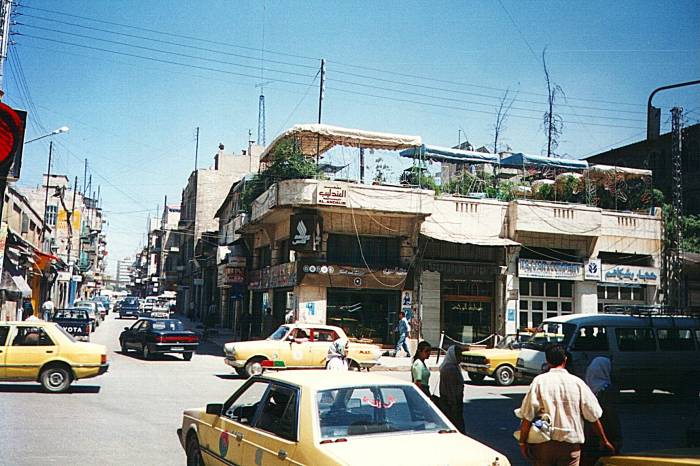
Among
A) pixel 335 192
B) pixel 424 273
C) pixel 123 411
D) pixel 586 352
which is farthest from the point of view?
pixel 424 273

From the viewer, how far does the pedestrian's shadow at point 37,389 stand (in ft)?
47.5

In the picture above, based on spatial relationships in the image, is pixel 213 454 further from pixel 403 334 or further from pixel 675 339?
pixel 403 334

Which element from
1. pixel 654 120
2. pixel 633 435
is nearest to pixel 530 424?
pixel 633 435

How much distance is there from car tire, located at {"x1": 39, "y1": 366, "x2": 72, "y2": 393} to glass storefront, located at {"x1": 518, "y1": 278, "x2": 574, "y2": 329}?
21.6m

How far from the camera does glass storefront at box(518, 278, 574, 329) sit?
30656 mm

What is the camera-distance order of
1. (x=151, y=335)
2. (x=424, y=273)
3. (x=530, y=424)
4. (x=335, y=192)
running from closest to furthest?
(x=530, y=424)
(x=151, y=335)
(x=335, y=192)
(x=424, y=273)

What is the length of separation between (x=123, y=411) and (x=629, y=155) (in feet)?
153

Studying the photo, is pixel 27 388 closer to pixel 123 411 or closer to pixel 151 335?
pixel 123 411

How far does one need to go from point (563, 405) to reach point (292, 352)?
1398cm

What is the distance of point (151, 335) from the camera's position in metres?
24.1

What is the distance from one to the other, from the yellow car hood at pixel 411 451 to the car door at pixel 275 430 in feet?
1.60

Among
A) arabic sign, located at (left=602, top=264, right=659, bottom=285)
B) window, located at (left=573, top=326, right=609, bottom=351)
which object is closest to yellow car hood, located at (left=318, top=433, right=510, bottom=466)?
window, located at (left=573, top=326, right=609, bottom=351)

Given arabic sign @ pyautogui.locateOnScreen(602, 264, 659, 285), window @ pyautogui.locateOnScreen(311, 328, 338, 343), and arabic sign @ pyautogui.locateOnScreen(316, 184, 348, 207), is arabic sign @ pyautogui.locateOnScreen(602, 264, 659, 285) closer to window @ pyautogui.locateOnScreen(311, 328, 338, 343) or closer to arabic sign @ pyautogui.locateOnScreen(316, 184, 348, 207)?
arabic sign @ pyautogui.locateOnScreen(316, 184, 348, 207)

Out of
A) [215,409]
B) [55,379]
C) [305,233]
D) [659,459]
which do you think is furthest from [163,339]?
[659,459]
